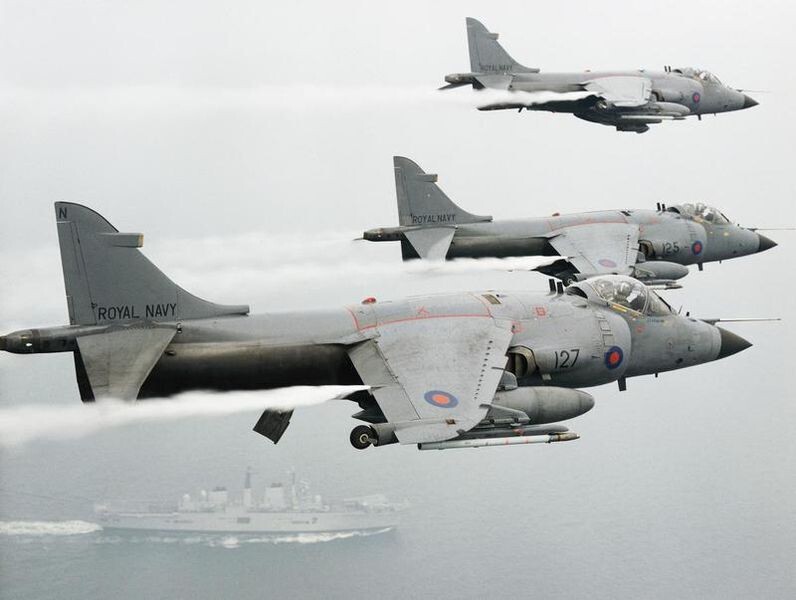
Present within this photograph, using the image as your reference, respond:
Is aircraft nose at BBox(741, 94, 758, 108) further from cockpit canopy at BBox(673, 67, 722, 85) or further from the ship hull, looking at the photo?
the ship hull

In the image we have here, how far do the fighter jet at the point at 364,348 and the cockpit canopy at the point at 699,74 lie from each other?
88.0 ft

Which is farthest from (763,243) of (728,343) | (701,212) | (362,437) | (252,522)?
(252,522)

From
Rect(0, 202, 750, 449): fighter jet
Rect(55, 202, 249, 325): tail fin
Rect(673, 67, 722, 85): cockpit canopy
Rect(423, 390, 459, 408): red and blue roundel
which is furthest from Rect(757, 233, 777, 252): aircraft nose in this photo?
Rect(55, 202, 249, 325): tail fin

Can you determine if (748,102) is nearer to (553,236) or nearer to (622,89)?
(622,89)

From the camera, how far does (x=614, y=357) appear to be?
29516 mm

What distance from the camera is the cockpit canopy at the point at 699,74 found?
5353 centimetres

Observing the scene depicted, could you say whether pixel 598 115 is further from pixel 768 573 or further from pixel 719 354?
pixel 768 573

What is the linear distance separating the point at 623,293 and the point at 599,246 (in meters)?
11.7

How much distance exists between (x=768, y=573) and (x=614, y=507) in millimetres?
18570

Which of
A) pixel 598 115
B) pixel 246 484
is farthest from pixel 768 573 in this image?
pixel 598 115

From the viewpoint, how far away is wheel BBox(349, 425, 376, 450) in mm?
23594

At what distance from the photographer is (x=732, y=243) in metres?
45.9

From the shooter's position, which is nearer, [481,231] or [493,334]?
[493,334]

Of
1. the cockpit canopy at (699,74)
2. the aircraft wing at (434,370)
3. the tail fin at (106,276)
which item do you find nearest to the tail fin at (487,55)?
the cockpit canopy at (699,74)
